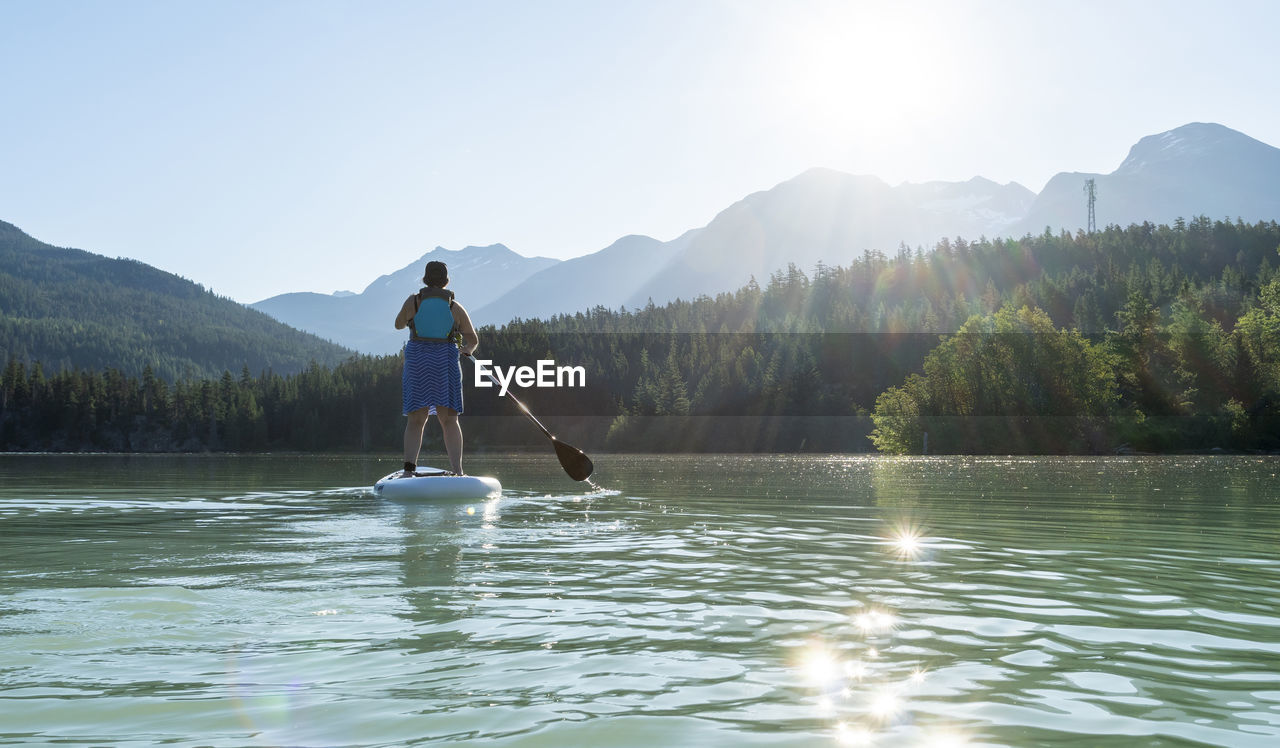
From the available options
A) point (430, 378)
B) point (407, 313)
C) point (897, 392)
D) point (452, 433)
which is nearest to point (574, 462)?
point (452, 433)

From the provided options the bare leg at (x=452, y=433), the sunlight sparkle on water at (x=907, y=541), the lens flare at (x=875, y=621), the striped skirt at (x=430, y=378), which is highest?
the striped skirt at (x=430, y=378)

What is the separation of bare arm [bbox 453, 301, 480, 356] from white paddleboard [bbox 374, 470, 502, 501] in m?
2.10

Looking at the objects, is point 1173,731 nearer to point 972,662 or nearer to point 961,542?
point 972,662

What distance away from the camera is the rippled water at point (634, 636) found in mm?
4324

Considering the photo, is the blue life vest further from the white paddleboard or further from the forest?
the forest

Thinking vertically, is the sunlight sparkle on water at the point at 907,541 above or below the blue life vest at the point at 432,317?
below

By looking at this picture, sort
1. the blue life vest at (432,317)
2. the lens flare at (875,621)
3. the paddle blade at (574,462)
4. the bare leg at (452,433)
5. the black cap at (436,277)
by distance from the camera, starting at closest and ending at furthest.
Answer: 1. the lens flare at (875,621)
2. the bare leg at (452,433)
3. the blue life vest at (432,317)
4. the black cap at (436,277)
5. the paddle blade at (574,462)

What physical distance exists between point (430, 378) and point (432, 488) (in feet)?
5.93

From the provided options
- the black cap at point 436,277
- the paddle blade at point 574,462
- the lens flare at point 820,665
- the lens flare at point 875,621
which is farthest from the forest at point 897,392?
the lens flare at point 820,665

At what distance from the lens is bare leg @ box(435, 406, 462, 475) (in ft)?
55.9

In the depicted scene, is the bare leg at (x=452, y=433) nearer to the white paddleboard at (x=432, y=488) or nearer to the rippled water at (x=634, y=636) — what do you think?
the white paddleboard at (x=432, y=488)

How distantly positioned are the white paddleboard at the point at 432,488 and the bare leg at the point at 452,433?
0.95ft

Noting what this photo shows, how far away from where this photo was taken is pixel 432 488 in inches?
660

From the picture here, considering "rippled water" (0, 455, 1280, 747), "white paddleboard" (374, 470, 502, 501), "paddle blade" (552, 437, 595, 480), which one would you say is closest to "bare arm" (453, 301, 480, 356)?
"white paddleboard" (374, 470, 502, 501)
